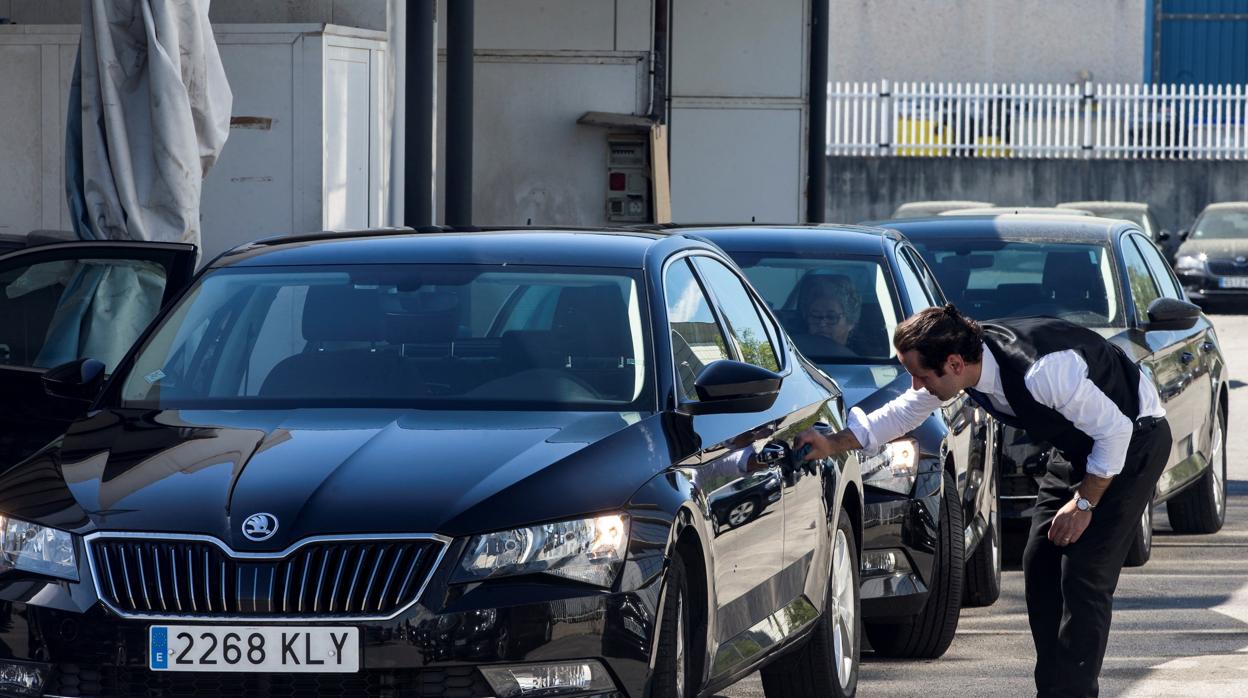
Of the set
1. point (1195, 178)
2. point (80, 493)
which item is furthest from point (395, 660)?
point (1195, 178)

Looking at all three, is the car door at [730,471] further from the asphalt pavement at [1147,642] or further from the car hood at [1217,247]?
the car hood at [1217,247]

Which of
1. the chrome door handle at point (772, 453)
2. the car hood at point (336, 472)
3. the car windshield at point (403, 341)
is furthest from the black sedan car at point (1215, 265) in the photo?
the car hood at point (336, 472)

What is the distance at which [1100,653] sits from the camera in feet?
20.9

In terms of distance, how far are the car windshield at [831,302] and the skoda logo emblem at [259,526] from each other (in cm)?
427

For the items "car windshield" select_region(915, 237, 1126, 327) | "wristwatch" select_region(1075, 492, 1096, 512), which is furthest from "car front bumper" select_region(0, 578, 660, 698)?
"car windshield" select_region(915, 237, 1126, 327)

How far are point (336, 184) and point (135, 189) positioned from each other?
8.35ft

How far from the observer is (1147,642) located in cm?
823

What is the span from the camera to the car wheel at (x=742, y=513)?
5.58 m

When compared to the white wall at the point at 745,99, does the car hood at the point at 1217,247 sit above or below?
below

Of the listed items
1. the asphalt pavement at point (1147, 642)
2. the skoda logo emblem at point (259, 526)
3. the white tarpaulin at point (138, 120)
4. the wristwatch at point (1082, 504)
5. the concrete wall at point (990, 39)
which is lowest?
the asphalt pavement at point (1147, 642)

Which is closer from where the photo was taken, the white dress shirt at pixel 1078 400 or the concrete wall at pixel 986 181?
the white dress shirt at pixel 1078 400

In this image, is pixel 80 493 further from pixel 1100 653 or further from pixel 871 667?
pixel 871 667

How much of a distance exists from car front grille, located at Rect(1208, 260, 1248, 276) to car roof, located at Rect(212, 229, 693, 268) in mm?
22186

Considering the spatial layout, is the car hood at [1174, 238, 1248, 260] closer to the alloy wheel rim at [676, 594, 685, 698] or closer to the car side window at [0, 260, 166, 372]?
the car side window at [0, 260, 166, 372]
